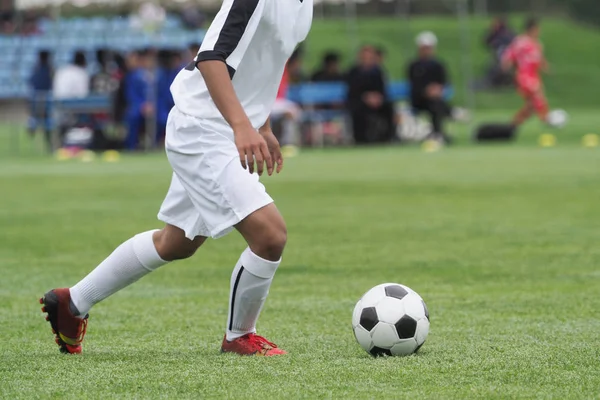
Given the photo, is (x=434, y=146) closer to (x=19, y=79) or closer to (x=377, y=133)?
(x=377, y=133)

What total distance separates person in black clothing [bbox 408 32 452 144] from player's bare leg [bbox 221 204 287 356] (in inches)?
802

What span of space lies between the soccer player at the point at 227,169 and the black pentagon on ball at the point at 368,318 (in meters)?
0.38

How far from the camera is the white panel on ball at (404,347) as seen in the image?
17.1 ft

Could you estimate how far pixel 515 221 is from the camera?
11.7 metres

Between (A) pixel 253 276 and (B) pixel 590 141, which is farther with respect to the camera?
(B) pixel 590 141

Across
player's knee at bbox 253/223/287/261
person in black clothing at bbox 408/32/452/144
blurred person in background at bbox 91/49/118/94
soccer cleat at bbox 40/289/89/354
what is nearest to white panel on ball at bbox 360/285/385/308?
player's knee at bbox 253/223/287/261

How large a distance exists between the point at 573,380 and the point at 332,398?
0.96 meters

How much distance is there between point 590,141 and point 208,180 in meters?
21.3

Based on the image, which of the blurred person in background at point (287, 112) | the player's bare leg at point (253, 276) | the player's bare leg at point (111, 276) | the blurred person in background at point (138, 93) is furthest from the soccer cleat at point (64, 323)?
the blurred person in background at point (138, 93)

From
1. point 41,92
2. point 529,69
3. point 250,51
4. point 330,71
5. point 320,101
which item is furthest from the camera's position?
point 529,69

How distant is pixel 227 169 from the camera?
500 centimetres

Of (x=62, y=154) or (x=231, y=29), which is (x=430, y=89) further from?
(x=231, y=29)

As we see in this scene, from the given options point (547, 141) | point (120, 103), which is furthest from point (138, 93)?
point (547, 141)

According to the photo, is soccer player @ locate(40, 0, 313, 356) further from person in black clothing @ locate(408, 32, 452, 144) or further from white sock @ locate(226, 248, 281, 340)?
person in black clothing @ locate(408, 32, 452, 144)
